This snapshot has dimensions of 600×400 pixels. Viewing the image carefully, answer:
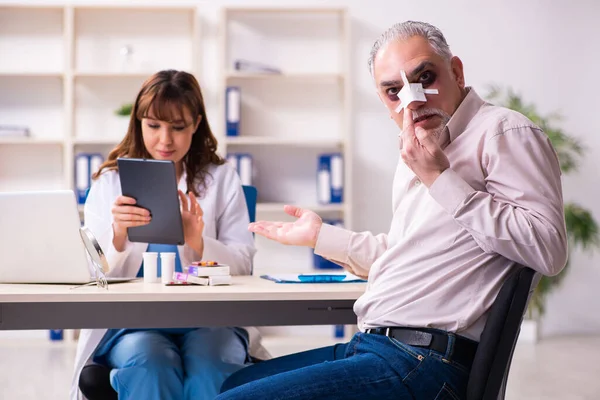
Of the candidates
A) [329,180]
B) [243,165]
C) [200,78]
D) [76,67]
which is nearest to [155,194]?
[243,165]

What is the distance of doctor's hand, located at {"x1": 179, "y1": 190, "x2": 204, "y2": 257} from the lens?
2346mm

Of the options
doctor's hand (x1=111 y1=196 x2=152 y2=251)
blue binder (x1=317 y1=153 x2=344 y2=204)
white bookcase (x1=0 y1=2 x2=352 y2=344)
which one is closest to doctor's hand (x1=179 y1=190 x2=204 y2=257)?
doctor's hand (x1=111 y1=196 x2=152 y2=251)

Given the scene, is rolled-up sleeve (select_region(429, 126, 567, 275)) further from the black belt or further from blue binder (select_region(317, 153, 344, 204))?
blue binder (select_region(317, 153, 344, 204))

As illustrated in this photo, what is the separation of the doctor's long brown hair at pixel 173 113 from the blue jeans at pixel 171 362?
2.04 ft

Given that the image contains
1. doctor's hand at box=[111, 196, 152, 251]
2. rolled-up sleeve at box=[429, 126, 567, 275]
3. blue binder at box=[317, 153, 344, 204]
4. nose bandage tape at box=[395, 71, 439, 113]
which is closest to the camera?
rolled-up sleeve at box=[429, 126, 567, 275]

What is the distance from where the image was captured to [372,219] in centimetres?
551

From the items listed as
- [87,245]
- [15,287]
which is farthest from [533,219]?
[15,287]

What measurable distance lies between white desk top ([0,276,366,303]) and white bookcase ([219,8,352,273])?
3.42 metres

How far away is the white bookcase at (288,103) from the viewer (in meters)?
5.42

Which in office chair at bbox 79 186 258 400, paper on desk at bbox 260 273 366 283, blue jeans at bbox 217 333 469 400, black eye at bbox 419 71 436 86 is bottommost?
office chair at bbox 79 186 258 400

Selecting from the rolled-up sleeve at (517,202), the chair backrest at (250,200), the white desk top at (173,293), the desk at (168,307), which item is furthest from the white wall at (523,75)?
the rolled-up sleeve at (517,202)

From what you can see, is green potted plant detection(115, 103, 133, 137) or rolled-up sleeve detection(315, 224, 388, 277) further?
green potted plant detection(115, 103, 133, 137)

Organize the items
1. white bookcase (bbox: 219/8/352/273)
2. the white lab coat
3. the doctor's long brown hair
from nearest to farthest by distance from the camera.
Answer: the white lab coat, the doctor's long brown hair, white bookcase (bbox: 219/8/352/273)

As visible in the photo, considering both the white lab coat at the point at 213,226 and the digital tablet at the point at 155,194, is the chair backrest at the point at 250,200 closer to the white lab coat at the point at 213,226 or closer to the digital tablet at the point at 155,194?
the white lab coat at the point at 213,226
